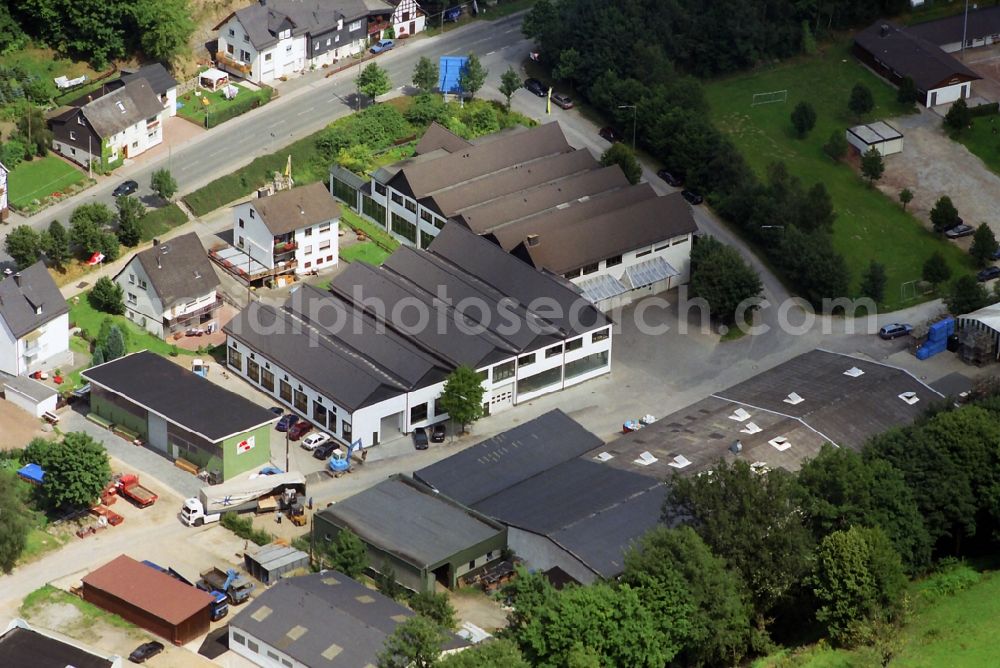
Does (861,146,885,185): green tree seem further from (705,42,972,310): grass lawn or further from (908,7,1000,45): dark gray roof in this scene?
(908,7,1000,45): dark gray roof

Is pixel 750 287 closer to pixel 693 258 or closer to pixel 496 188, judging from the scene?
pixel 693 258

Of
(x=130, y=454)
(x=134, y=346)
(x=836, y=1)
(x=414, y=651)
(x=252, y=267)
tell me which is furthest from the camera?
(x=836, y=1)

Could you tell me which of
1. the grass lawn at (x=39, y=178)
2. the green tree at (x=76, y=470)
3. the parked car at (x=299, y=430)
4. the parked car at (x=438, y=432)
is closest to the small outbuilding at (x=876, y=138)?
the parked car at (x=438, y=432)

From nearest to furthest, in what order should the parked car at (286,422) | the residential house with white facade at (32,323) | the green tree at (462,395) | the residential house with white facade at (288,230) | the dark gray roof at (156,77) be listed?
the green tree at (462,395) → the parked car at (286,422) → the residential house with white facade at (32,323) → the residential house with white facade at (288,230) → the dark gray roof at (156,77)

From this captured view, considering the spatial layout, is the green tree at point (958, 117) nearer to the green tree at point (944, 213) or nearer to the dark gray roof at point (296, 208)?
the green tree at point (944, 213)

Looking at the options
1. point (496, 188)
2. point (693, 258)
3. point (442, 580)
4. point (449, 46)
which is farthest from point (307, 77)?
point (442, 580)

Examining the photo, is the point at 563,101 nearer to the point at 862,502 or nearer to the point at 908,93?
the point at 908,93
